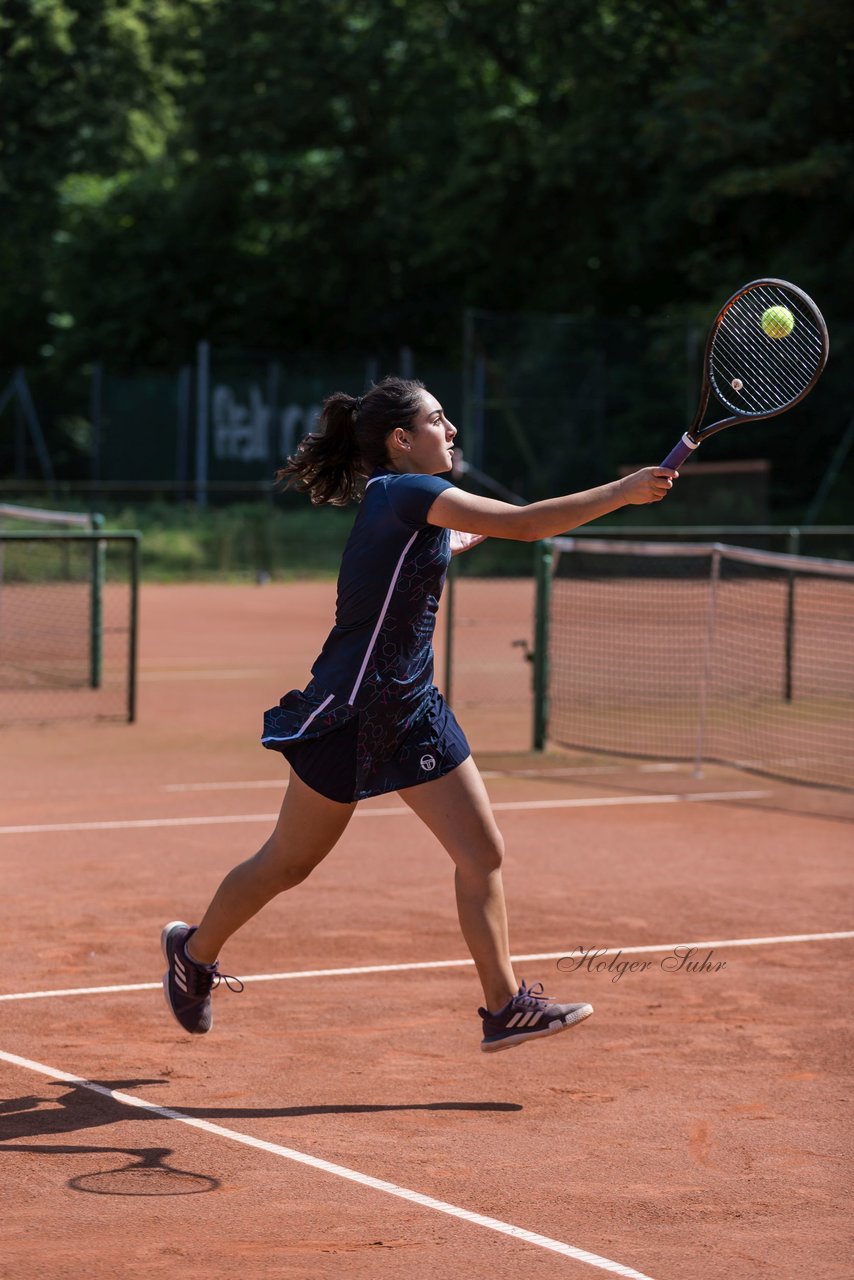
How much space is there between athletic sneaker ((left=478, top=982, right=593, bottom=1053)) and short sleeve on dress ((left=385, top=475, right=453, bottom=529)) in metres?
1.42

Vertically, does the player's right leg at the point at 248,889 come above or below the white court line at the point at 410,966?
above

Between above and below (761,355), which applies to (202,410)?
above

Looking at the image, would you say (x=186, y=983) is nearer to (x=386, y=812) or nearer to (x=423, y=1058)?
(x=423, y=1058)

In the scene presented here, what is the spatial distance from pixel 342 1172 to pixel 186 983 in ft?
3.78

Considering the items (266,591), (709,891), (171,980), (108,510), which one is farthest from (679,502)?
(171,980)

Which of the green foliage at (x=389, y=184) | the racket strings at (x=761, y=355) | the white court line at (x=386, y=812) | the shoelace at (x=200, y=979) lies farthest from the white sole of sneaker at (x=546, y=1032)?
the green foliage at (x=389, y=184)

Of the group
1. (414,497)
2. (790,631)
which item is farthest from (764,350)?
(790,631)

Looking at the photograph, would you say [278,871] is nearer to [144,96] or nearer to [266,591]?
[266,591]

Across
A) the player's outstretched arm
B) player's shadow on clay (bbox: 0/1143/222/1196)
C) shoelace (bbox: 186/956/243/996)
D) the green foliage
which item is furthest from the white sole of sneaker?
the green foliage

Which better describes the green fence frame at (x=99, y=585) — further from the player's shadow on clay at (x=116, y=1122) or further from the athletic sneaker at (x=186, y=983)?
the player's shadow on clay at (x=116, y=1122)

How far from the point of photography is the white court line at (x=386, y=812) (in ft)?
32.7

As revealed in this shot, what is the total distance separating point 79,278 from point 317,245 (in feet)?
17.8

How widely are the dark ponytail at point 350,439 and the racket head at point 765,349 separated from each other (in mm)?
970

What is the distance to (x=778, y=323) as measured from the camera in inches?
235
